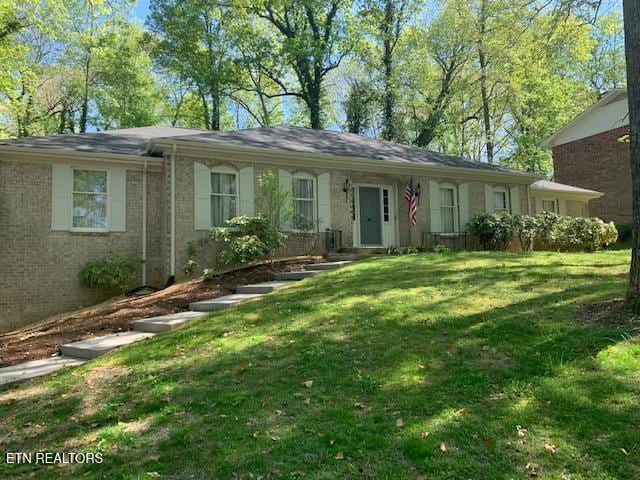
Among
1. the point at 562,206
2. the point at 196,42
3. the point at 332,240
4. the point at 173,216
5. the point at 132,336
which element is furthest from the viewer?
the point at 196,42

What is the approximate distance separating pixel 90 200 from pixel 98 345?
21.0 ft

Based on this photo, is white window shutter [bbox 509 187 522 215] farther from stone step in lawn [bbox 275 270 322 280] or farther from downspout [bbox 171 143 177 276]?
downspout [bbox 171 143 177 276]

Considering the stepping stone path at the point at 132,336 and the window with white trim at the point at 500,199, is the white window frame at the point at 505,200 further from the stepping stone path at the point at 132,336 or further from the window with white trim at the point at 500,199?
the stepping stone path at the point at 132,336

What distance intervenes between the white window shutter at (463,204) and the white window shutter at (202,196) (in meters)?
7.92

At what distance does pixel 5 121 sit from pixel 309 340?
26.9m

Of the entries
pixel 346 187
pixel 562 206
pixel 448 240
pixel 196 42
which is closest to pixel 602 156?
pixel 562 206

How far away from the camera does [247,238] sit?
38.1ft

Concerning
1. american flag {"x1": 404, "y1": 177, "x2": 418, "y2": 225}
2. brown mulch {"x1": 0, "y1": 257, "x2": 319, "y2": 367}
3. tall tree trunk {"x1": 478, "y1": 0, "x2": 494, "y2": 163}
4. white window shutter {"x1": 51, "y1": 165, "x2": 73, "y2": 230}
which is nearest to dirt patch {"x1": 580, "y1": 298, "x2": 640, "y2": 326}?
brown mulch {"x1": 0, "y1": 257, "x2": 319, "y2": 367}

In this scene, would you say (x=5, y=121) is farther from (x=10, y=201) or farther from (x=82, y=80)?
(x=10, y=201)

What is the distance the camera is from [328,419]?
146 inches

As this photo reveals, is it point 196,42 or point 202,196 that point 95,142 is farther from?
point 196,42

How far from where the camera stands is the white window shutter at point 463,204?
15.9 meters

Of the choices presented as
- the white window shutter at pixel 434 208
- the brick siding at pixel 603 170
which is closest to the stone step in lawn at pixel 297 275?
the white window shutter at pixel 434 208

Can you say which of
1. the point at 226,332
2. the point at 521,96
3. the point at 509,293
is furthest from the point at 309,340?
the point at 521,96
